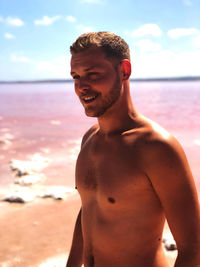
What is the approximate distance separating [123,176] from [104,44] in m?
0.71

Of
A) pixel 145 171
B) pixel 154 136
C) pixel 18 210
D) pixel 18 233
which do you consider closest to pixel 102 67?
pixel 154 136

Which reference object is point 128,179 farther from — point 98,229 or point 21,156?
point 21,156

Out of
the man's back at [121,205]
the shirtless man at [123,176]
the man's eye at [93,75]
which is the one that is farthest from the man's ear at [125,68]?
the man's back at [121,205]

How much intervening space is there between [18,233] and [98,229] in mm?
2910

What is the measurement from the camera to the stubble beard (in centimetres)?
147

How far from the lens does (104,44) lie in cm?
150

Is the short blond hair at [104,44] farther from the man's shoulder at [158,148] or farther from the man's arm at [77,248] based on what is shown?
the man's arm at [77,248]

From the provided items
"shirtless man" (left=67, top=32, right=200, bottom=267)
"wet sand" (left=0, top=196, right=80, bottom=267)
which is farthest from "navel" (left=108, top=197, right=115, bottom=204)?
"wet sand" (left=0, top=196, right=80, bottom=267)

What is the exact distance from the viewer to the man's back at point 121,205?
138 centimetres

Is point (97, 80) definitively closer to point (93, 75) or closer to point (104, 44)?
point (93, 75)

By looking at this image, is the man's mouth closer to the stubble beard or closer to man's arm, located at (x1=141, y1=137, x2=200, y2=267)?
the stubble beard

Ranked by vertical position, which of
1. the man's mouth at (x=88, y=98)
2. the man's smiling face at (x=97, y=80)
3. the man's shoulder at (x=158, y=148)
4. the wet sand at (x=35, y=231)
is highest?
the man's smiling face at (x=97, y=80)

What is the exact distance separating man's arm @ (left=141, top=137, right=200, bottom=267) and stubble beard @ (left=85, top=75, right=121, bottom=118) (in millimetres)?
391

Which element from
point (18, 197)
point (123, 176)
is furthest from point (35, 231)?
point (123, 176)
